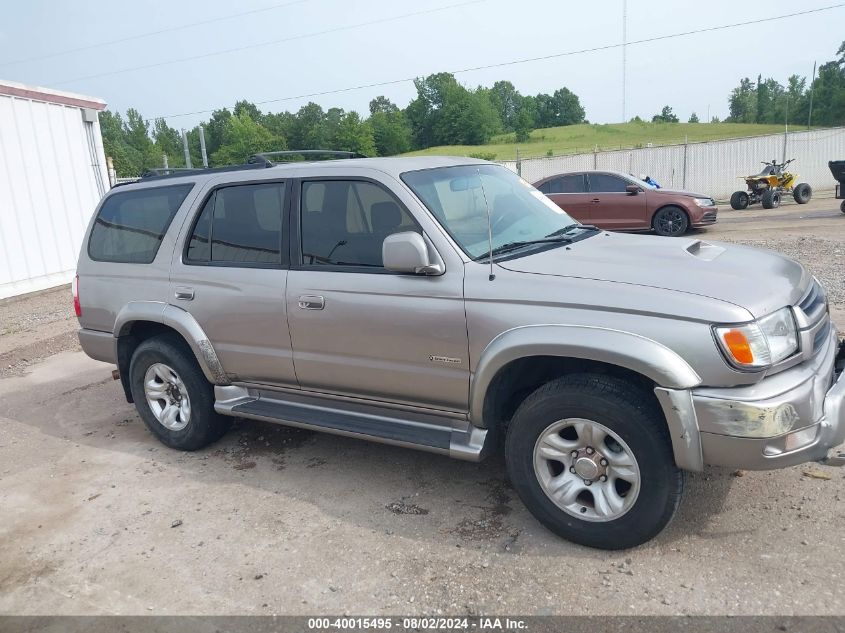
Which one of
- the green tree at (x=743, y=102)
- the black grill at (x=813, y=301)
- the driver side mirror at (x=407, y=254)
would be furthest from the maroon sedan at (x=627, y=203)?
the green tree at (x=743, y=102)

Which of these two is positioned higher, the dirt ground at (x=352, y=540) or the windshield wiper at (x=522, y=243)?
the windshield wiper at (x=522, y=243)

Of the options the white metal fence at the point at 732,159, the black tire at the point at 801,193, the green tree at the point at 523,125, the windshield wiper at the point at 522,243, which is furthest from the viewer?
the green tree at the point at 523,125

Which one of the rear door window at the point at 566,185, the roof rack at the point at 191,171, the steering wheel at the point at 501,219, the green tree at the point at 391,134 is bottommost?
the rear door window at the point at 566,185

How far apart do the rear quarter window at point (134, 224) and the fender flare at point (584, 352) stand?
8.98 ft

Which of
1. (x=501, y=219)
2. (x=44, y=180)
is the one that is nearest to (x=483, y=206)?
(x=501, y=219)

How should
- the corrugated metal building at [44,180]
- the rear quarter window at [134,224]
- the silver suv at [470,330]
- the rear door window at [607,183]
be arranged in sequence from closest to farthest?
the silver suv at [470,330]
the rear quarter window at [134,224]
the corrugated metal building at [44,180]
the rear door window at [607,183]

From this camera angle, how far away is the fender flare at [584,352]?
294 centimetres

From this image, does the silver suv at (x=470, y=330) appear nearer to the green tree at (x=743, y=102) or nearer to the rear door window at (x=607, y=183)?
the rear door window at (x=607, y=183)

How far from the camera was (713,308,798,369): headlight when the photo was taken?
2.88 m

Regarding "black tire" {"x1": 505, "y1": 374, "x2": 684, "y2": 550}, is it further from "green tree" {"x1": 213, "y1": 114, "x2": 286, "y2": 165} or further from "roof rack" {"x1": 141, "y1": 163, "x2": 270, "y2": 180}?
"green tree" {"x1": 213, "y1": 114, "x2": 286, "y2": 165}

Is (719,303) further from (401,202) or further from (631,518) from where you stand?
(401,202)

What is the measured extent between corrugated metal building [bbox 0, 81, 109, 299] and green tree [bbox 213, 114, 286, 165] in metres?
51.3

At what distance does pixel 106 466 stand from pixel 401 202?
295 cm

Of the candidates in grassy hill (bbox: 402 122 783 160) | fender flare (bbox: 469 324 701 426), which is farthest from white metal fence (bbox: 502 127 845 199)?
grassy hill (bbox: 402 122 783 160)
